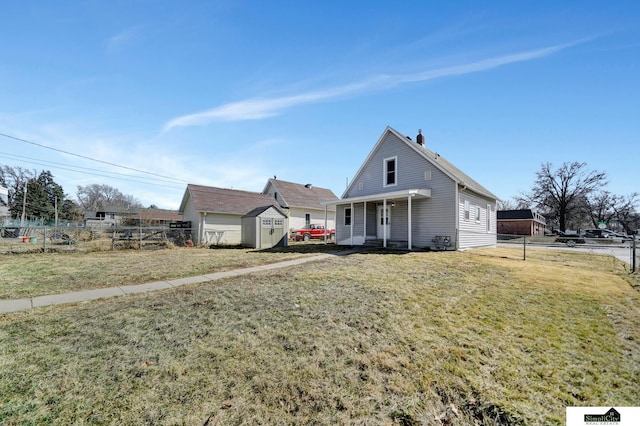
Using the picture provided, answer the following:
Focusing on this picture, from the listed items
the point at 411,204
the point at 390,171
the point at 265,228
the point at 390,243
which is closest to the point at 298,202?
the point at 265,228

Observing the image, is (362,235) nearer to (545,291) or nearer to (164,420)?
(545,291)

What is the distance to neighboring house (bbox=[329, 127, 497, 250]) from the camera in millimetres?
14133

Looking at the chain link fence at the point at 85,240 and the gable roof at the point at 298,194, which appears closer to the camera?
the chain link fence at the point at 85,240

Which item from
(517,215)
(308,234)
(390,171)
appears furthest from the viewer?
(517,215)

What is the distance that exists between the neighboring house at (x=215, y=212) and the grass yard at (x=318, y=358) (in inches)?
643

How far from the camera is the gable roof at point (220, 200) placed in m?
21.7

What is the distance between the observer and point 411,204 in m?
15.4

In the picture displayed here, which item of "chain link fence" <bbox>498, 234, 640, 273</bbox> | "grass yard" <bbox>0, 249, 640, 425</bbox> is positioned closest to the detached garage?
"grass yard" <bbox>0, 249, 640, 425</bbox>

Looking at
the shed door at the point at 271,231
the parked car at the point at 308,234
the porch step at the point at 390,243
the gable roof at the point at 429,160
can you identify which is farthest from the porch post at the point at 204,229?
the porch step at the point at 390,243

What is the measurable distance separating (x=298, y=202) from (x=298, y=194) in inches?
82.2

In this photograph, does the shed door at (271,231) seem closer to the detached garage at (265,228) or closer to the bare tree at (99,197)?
the detached garage at (265,228)

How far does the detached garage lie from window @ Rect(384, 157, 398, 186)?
7.49 metres

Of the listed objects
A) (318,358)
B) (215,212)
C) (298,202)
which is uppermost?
(298,202)

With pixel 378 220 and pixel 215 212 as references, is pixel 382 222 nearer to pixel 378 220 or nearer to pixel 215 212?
pixel 378 220
